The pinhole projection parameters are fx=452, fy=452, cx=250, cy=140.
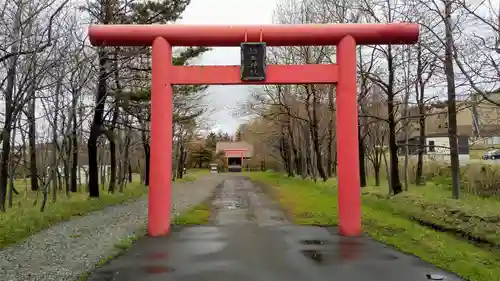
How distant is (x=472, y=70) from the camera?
36.3ft

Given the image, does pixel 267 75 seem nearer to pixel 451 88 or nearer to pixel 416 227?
pixel 416 227

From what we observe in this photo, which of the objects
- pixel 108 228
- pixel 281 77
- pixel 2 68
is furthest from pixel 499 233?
pixel 2 68

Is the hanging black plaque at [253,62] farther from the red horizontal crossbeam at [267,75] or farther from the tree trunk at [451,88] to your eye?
the tree trunk at [451,88]

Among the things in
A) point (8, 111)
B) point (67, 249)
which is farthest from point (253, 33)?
point (8, 111)

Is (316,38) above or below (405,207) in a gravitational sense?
above

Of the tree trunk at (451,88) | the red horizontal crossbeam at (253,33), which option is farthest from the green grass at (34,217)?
the tree trunk at (451,88)

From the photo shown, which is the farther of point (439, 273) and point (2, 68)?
point (2, 68)

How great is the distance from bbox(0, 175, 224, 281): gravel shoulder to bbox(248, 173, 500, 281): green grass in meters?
5.29

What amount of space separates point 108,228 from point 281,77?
19.6ft

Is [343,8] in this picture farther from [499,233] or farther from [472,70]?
[499,233]

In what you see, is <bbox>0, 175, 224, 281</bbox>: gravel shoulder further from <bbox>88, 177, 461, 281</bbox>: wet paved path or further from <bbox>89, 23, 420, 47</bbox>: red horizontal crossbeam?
<bbox>89, 23, 420, 47</bbox>: red horizontal crossbeam

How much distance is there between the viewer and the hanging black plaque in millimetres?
10617

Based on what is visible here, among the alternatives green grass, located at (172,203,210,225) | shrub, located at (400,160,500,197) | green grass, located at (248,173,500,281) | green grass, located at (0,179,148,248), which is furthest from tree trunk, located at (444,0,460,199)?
green grass, located at (0,179,148,248)

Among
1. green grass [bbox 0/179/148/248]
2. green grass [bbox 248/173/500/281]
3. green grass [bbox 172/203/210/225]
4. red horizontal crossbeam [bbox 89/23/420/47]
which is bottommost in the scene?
green grass [bbox 248/173/500/281]
